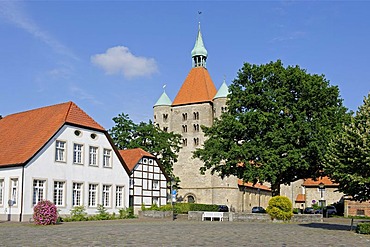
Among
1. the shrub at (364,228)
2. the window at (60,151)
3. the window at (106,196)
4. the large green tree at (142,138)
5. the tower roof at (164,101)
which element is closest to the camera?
the shrub at (364,228)

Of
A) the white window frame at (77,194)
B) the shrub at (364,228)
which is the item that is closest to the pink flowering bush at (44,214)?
the white window frame at (77,194)

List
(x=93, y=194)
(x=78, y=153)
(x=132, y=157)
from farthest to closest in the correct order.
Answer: (x=132, y=157)
(x=93, y=194)
(x=78, y=153)

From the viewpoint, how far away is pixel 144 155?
4869 cm

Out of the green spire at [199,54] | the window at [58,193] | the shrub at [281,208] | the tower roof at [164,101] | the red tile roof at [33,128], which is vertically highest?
the green spire at [199,54]

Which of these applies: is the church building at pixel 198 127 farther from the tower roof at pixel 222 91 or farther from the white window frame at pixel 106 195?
the white window frame at pixel 106 195

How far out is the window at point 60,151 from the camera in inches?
1449

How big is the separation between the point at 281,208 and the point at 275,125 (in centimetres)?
698

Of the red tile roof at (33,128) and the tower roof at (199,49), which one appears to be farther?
the tower roof at (199,49)

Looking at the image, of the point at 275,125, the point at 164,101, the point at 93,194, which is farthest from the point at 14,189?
the point at 164,101

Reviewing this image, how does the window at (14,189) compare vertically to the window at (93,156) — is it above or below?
below

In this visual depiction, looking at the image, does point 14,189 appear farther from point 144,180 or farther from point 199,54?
point 199,54

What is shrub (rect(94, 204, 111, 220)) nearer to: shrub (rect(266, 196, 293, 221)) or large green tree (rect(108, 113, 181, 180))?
shrub (rect(266, 196, 293, 221))

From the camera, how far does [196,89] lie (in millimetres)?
91000

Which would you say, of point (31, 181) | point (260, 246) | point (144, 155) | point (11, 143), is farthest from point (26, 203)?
point (260, 246)
